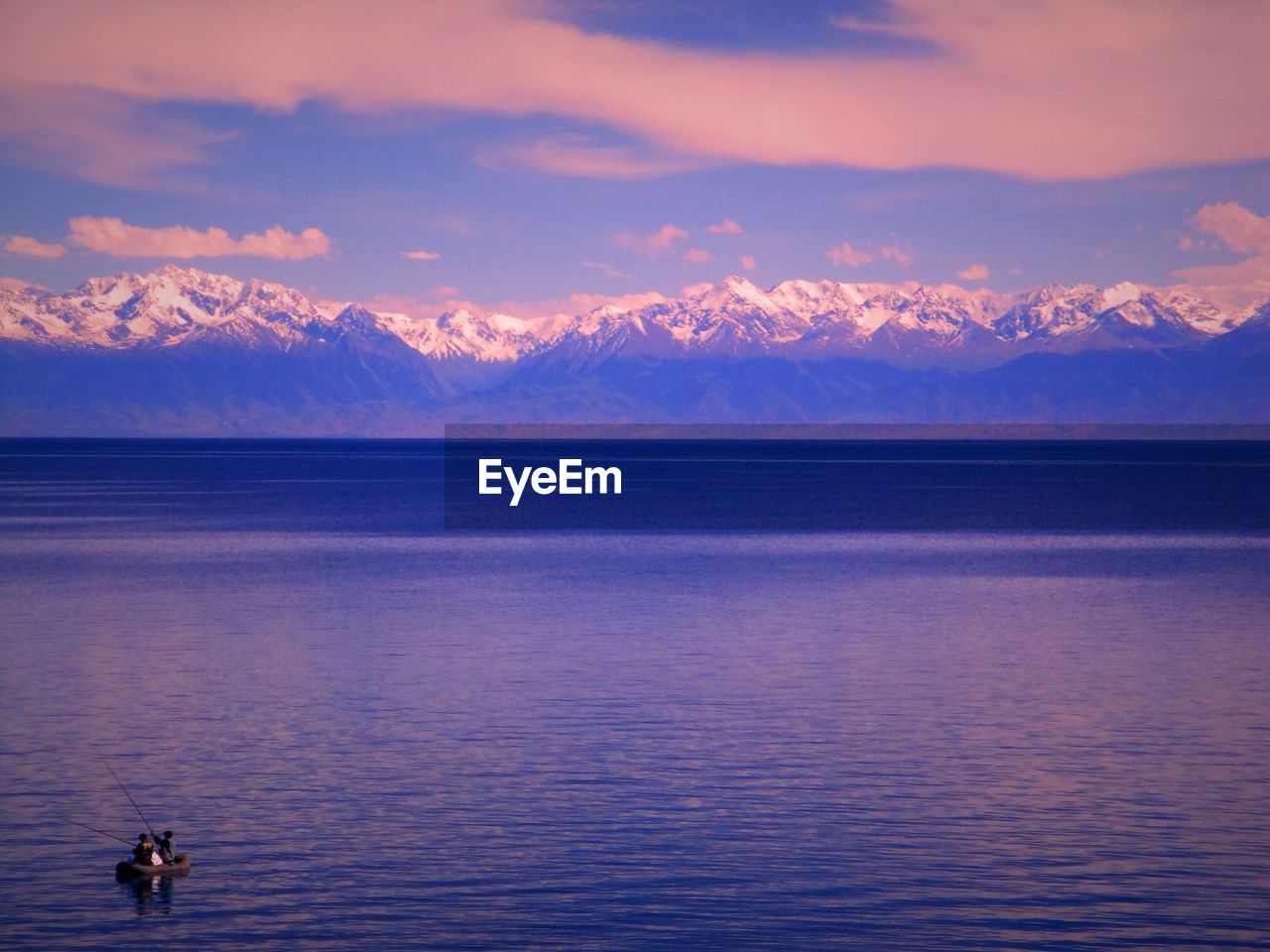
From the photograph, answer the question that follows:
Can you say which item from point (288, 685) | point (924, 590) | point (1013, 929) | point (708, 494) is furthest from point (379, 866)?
point (708, 494)

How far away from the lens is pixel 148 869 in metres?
24.3

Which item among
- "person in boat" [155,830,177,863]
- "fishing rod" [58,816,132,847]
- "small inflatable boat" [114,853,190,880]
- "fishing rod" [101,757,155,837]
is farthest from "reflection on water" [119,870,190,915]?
"fishing rod" [58,816,132,847]

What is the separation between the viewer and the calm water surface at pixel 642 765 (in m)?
23.2

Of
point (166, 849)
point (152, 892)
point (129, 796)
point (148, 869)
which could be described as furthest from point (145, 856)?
point (129, 796)

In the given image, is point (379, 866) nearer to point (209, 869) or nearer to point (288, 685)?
point (209, 869)

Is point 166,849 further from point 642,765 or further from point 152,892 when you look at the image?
point 642,765

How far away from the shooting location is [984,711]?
37.5 m

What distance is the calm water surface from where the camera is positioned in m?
23.2

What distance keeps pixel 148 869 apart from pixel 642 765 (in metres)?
10.9

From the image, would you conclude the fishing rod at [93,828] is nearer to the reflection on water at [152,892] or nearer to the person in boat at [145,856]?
the reflection on water at [152,892]

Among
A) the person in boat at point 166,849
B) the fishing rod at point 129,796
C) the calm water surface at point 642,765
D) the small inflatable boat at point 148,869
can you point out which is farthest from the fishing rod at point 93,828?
the person in boat at point 166,849

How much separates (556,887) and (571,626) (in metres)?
28.7

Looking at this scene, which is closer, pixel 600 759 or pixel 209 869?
pixel 209 869

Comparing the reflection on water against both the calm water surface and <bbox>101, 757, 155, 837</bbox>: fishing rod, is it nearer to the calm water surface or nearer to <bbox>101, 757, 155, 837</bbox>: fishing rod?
the calm water surface
